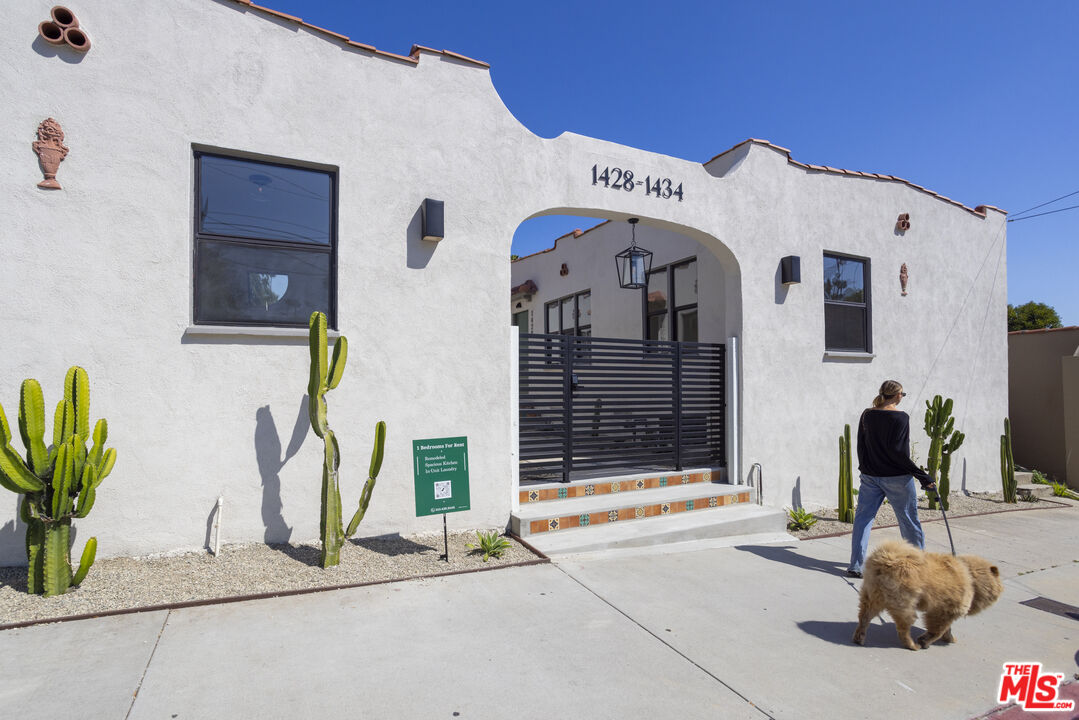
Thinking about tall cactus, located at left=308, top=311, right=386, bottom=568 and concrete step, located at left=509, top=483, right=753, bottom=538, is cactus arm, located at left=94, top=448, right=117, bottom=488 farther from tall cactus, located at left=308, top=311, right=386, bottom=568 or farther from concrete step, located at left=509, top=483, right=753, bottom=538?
concrete step, located at left=509, top=483, right=753, bottom=538

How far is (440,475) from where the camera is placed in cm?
552

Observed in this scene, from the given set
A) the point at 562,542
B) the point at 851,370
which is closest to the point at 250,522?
the point at 562,542

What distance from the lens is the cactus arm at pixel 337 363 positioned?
5156 mm

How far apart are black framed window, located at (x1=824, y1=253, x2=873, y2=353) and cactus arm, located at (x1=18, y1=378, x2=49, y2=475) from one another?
8775 mm

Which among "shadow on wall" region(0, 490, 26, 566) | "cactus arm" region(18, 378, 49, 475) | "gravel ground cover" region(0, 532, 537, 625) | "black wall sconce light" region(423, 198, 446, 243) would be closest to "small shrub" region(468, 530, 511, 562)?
"gravel ground cover" region(0, 532, 537, 625)

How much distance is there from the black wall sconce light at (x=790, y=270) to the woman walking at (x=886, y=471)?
120 inches

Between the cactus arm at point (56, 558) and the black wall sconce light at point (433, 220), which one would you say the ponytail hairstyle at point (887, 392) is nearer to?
the black wall sconce light at point (433, 220)

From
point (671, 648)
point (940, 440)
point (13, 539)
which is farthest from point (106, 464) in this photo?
point (940, 440)

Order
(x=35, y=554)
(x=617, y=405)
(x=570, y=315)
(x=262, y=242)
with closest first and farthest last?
(x=35, y=554)
(x=262, y=242)
(x=617, y=405)
(x=570, y=315)

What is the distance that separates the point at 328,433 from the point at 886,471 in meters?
4.74

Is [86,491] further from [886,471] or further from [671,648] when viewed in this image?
[886,471]

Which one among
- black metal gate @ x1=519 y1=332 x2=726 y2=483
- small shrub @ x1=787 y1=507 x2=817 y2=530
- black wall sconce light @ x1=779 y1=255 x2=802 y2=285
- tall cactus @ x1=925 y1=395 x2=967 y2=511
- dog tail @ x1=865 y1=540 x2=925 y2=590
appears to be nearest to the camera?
dog tail @ x1=865 y1=540 x2=925 y2=590

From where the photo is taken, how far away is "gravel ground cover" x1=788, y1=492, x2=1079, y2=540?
7460mm

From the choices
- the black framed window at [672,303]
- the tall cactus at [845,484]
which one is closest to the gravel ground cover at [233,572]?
the tall cactus at [845,484]
